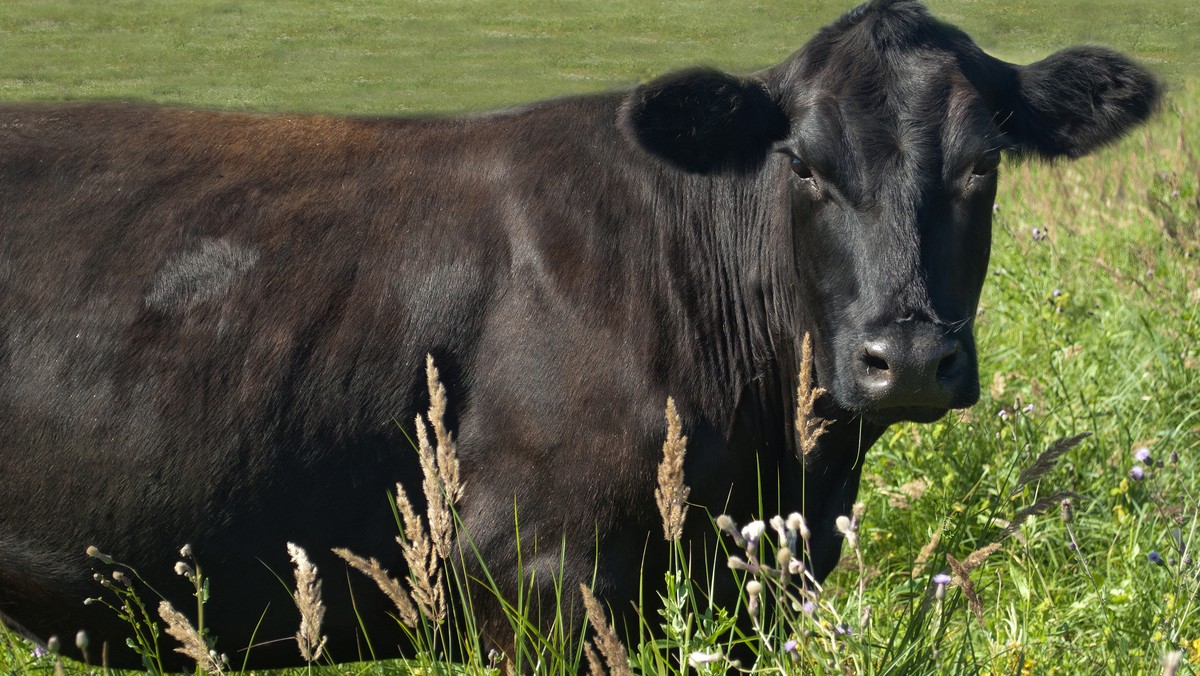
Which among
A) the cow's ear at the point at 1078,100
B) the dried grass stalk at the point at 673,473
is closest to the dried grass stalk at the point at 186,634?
the dried grass stalk at the point at 673,473

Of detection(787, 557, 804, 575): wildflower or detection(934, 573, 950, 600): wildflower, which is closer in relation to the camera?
detection(787, 557, 804, 575): wildflower

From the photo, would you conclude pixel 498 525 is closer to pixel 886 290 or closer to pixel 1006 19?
pixel 886 290

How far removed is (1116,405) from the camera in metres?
5.82

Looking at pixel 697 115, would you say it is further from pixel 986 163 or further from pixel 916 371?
pixel 916 371

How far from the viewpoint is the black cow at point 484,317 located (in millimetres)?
3787

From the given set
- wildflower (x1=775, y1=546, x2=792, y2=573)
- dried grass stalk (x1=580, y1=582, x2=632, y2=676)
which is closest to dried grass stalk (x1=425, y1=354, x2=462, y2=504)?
dried grass stalk (x1=580, y1=582, x2=632, y2=676)

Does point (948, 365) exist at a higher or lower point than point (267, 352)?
higher

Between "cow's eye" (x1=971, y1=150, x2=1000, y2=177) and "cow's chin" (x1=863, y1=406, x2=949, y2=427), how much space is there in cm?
78

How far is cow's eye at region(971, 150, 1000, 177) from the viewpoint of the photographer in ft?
12.6

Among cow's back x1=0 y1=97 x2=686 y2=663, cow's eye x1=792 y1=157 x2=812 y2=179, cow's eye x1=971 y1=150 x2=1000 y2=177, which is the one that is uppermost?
cow's eye x1=971 y1=150 x2=1000 y2=177

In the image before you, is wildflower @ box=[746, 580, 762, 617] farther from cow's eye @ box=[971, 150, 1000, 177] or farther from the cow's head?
cow's eye @ box=[971, 150, 1000, 177]

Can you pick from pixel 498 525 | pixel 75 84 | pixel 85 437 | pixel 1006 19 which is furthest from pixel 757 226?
pixel 1006 19

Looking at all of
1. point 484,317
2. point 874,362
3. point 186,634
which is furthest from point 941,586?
point 484,317

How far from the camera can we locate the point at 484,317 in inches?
159
